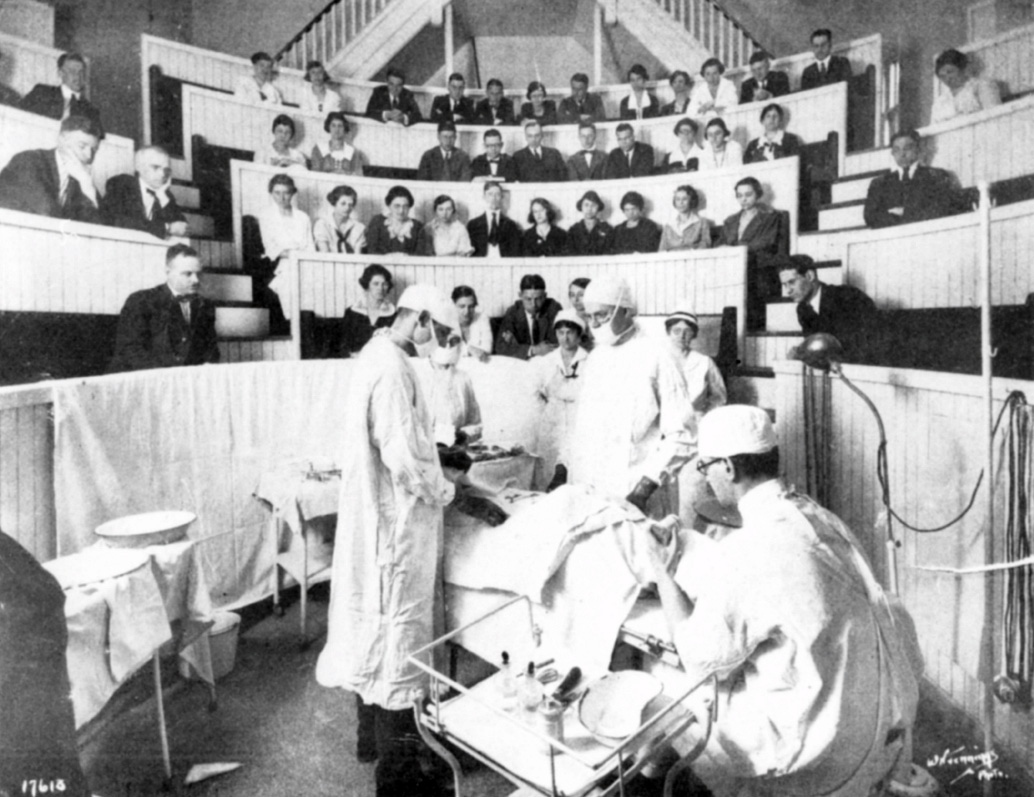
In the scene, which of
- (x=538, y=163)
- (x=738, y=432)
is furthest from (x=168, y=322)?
(x=538, y=163)

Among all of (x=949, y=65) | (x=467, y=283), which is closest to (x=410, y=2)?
(x=467, y=283)

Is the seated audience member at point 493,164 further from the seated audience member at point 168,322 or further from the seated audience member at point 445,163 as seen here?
the seated audience member at point 168,322

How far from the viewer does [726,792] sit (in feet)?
5.67

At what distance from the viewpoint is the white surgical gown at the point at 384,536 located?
7.77 feet

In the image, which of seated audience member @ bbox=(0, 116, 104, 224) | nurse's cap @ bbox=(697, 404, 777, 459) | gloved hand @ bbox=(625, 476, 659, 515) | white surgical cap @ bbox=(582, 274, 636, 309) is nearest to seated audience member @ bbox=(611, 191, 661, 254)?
white surgical cap @ bbox=(582, 274, 636, 309)

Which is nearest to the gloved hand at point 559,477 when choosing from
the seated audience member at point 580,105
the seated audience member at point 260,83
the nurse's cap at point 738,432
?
the nurse's cap at point 738,432

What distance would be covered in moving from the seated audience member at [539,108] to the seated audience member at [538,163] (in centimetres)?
38

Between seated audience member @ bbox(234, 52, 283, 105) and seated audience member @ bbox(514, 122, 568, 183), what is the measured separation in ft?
8.44

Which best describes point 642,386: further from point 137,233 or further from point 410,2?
point 410,2

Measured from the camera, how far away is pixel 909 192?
4.46 m

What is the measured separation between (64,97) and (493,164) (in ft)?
12.0

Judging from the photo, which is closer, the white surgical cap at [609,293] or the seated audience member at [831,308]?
the white surgical cap at [609,293]

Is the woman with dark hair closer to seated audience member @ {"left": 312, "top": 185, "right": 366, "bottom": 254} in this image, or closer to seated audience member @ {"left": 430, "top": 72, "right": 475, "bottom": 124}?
seated audience member @ {"left": 312, "top": 185, "right": 366, "bottom": 254}

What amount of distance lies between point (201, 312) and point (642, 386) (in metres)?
2.78
